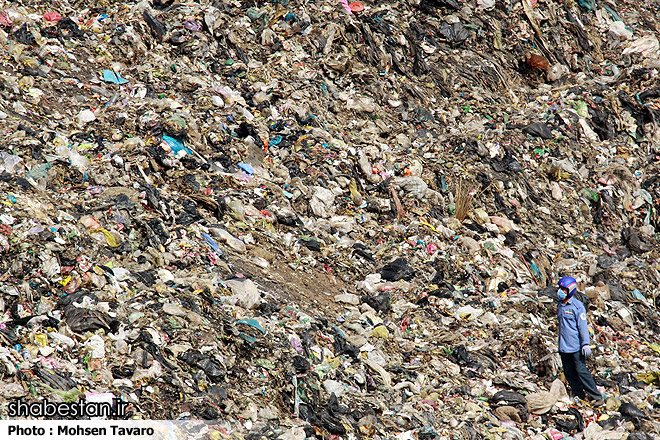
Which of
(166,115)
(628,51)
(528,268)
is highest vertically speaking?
(628,51)

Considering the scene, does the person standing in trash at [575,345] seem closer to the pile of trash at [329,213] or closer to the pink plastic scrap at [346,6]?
the pile of trash at [329,213]

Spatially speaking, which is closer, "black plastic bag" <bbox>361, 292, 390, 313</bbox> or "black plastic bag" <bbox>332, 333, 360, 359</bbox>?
"black plastic bag" <bbox>332, 333, 360, 359</bbox>

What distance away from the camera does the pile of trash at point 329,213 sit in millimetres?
4035

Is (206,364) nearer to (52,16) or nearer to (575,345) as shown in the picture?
(575,345)

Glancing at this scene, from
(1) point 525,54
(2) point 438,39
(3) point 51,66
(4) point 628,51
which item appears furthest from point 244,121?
(4) point 628,51

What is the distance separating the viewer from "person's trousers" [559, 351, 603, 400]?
4.85 metres

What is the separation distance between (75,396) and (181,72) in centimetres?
526

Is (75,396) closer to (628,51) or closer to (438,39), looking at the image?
(438,39)

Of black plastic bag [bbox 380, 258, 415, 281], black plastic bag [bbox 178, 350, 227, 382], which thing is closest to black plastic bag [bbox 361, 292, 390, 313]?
black plastic bag [bbox 380, 258, 415, 281]

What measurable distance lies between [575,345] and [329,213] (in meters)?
2.94

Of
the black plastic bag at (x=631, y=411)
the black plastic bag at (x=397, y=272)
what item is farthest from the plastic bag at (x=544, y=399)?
the black plastic bag at (x=397, y=272)

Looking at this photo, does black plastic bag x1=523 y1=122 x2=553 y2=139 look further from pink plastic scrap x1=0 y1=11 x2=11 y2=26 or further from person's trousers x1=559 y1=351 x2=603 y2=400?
pink plastic scrap x1=0 y1=11 x2=11 y2=26

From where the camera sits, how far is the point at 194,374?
3.85 meters

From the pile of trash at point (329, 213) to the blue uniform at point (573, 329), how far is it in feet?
1.30
